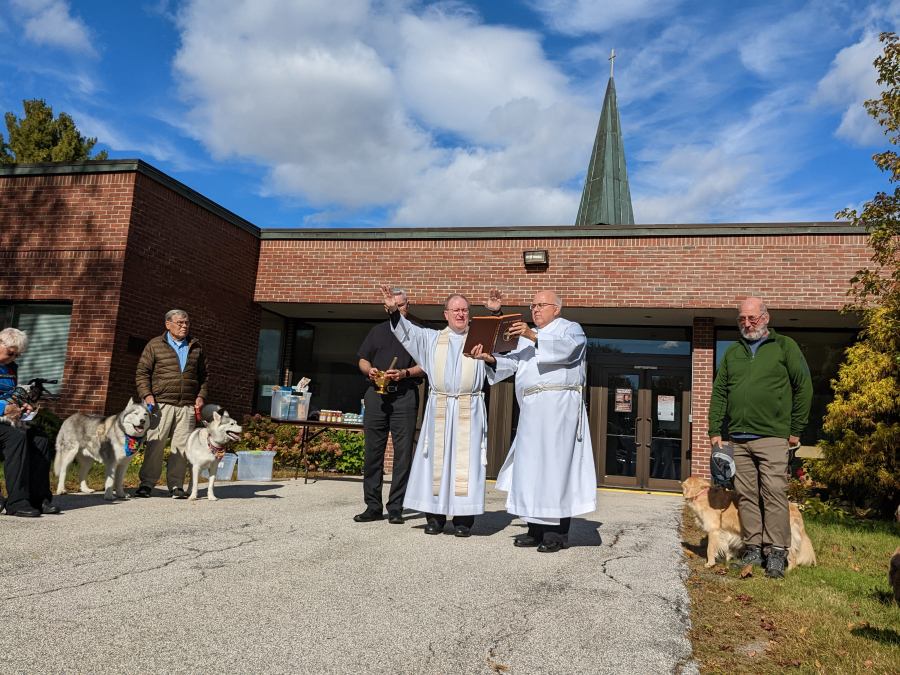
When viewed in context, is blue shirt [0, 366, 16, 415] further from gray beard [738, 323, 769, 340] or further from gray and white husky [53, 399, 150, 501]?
gray beard [738, 323, 769, 340]

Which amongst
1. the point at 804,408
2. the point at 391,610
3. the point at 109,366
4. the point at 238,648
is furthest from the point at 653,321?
the point at 238,648

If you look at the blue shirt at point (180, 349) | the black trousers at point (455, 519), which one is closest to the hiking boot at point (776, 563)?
the black trousers at point (455, 519)

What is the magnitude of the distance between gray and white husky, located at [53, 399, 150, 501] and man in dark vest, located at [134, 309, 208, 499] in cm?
33

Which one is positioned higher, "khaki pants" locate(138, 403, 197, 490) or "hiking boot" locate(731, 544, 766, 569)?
"khaki pants" locate(138, 403, 197, 490)

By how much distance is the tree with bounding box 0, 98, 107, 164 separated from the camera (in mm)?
22719

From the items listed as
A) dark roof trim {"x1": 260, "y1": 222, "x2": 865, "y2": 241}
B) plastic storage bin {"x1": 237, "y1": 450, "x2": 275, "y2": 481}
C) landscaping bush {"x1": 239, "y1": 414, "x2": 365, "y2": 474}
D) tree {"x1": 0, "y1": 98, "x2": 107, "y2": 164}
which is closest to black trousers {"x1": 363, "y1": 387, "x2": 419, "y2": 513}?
plastic storage bin {"x1": 237, "y1": 450, "x2": 275, "y2": 481}

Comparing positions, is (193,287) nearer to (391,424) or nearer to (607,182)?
(391,424)

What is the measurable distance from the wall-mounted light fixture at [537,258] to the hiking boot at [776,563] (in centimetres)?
785

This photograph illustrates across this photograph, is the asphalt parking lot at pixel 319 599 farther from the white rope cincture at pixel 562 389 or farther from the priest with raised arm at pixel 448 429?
the white rope cincture at pixel 562 389

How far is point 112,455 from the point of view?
702cm

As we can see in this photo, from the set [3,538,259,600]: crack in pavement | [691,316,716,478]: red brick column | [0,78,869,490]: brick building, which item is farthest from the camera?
[691,316,716,478]: red brick column

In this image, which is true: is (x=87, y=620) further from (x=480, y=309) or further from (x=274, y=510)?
(x=480, y=309)

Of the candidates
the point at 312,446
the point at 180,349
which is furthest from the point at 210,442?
the point at 312,446

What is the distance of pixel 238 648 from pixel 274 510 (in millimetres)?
4249
